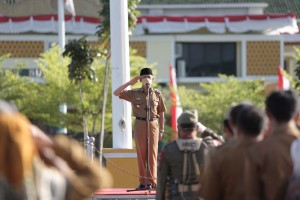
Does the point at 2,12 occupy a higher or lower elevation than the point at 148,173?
higher

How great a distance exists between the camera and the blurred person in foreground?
6.93m

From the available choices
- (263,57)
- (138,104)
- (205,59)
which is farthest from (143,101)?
(205,59)

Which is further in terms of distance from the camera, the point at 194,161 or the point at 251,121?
the point at 194,161

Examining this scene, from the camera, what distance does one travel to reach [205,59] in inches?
2319

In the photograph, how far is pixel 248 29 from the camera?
56.2 metres

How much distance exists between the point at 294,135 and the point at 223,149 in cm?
59

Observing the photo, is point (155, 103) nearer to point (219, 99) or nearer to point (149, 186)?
point (149, 186)

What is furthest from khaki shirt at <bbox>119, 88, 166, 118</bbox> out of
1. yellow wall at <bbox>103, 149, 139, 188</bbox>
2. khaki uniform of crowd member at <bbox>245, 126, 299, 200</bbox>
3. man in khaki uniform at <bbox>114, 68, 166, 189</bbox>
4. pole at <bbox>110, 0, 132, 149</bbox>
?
khaki uniform of crowd member at <bbox>245, 126, 299, 200</bbox>

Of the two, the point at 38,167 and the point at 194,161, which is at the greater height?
the point at 38,167

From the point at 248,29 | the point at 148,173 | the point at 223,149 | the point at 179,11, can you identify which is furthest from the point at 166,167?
the point at 179,11

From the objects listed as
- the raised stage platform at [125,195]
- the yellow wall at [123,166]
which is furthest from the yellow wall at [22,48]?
the raised stage platform at [125,195]

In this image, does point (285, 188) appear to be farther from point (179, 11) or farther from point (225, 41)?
point (179, 11)

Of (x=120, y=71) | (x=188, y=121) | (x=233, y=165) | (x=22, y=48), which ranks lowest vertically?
(x=233, y=165)

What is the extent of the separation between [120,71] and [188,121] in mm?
11851
